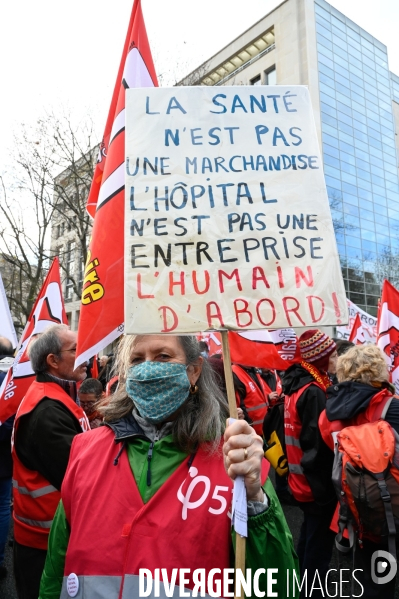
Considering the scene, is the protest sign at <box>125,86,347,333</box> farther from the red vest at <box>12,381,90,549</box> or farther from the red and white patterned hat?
the red and white patterned hat

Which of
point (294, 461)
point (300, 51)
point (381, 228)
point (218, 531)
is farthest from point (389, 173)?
point (218, 531)

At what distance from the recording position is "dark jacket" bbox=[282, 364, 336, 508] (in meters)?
3.08

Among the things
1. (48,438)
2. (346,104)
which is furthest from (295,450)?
(346,104)

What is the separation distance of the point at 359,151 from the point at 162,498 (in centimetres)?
2981

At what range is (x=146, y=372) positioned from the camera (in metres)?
1.68

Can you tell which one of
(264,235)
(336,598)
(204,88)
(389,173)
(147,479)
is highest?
(389,173)

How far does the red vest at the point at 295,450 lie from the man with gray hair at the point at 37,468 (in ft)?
5.29

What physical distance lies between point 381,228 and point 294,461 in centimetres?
2870

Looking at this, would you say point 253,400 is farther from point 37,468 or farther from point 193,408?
point 193,408

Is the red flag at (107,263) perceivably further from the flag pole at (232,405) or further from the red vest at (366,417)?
the red vest at (366,417)

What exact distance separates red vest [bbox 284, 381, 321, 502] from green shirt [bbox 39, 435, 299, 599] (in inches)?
75.3

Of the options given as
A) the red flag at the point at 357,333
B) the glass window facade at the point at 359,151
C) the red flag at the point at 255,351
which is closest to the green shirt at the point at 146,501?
the red flag at the point at 255,351

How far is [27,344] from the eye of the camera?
11.5 feet

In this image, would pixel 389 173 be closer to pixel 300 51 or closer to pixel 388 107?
pixel 388 107
